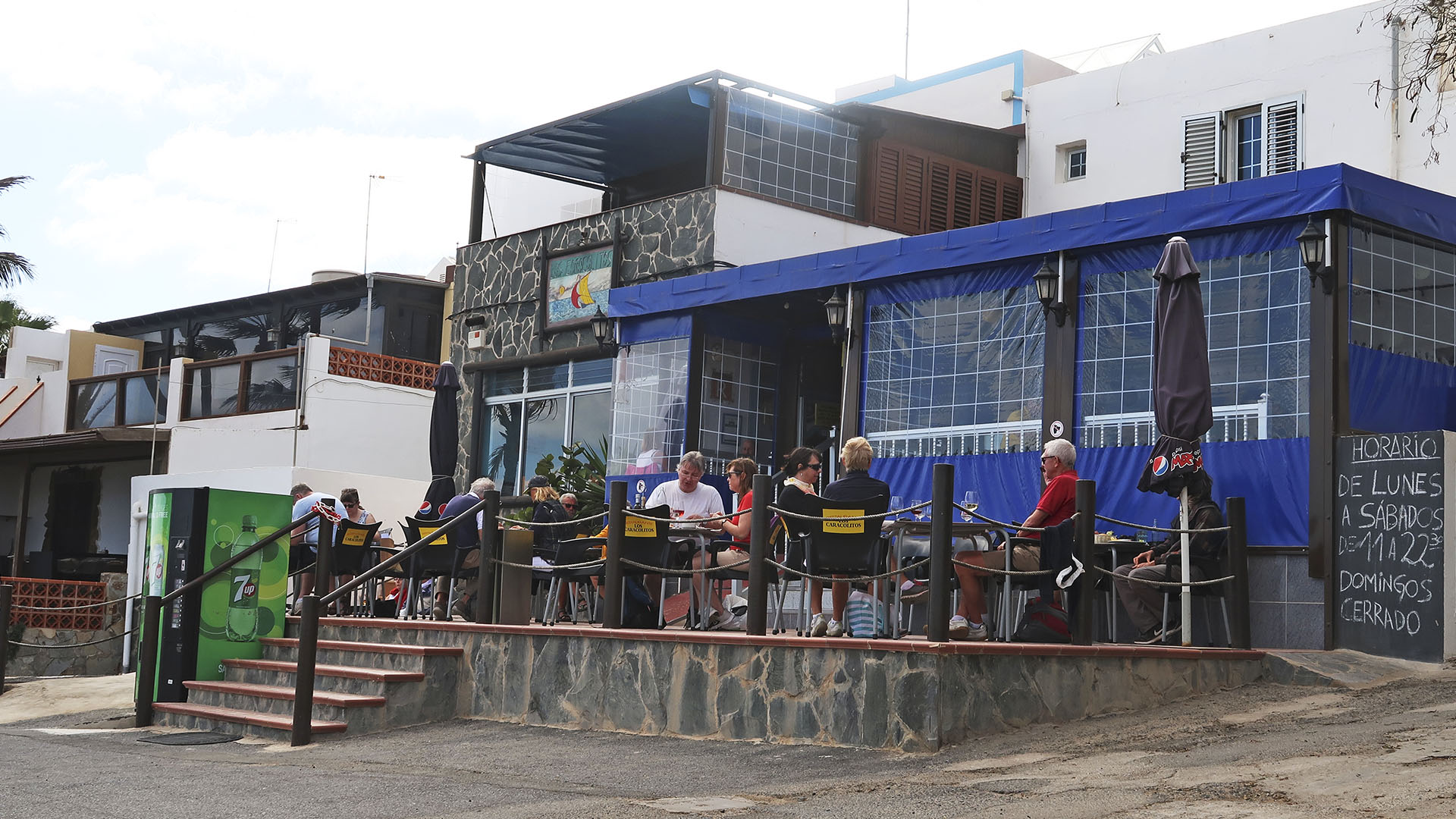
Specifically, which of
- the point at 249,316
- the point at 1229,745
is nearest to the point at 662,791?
the point at 1229,745

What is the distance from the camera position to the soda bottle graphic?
39.0 ft

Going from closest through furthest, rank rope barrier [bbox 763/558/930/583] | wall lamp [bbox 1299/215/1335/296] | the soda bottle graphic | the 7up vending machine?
rope barrier [bbox 763/558/930/583] → wall lamp [bbox 1299/215/1335/296] → the 7up vending machine → the soda bottle graphic

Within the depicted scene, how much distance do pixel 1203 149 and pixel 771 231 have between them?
18.6ft

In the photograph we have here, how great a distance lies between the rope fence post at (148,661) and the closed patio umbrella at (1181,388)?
7702mm

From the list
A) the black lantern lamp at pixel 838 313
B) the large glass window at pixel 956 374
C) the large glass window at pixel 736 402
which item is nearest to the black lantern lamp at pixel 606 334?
the large glass window at pixel 736 402

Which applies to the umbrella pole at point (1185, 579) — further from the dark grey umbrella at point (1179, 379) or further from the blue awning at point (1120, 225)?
the blue awning at point (1120, 225)

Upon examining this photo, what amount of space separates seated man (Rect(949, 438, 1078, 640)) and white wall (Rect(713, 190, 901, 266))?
8134 mm

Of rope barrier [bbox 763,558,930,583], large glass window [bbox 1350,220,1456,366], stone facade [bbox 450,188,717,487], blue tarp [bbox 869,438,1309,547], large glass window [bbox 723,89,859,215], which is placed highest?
large glass window [bbox 723,89,859,215]

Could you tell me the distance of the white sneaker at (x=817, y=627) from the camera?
8.66 metres

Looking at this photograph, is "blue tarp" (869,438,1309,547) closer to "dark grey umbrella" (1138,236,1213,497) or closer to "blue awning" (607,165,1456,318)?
"dark grey umbrella" (1138,236,1213,497)

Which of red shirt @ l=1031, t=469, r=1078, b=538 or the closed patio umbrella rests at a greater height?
the closed patio umbrella

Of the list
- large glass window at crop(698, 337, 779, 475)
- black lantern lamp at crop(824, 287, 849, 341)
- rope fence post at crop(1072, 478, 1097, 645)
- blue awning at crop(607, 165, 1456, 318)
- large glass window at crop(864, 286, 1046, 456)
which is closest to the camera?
rope fence post at crop(1072, 478, 1097, 645)

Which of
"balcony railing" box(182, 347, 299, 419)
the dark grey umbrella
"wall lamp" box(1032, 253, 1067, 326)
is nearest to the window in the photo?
"wall lamp" box(1032, 253, 1067, 326)

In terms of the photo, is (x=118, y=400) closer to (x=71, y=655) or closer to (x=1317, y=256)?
(x=71, y=655)
